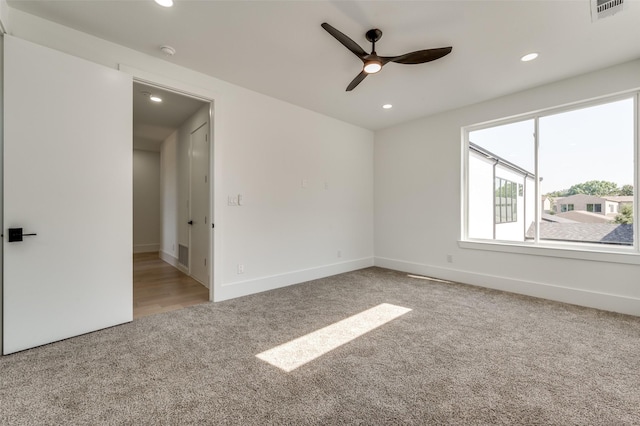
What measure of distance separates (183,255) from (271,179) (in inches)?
94.6

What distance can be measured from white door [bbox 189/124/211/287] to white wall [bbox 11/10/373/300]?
0.53 metres

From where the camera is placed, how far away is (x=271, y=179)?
3.85 meters

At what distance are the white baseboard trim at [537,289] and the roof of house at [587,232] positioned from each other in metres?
0.63

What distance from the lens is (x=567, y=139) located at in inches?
135

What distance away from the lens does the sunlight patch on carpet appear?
2.00 m

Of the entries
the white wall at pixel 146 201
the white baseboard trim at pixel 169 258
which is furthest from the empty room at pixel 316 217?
the white wall at pixel 146 201

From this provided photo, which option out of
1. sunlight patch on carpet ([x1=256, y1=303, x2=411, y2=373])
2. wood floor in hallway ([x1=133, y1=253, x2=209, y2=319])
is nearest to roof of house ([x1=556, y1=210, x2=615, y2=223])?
sunlight patch on carpet ([x1=256, y1=303, x2=411, y2=373])

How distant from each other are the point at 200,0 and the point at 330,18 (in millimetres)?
1027

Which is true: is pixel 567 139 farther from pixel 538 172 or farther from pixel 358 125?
pixel 358 125

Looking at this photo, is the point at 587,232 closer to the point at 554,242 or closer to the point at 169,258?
the point at 554,242

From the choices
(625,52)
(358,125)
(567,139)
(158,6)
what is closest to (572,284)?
(567,139)

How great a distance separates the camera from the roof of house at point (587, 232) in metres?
3.06

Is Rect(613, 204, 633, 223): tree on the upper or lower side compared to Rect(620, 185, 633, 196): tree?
lower

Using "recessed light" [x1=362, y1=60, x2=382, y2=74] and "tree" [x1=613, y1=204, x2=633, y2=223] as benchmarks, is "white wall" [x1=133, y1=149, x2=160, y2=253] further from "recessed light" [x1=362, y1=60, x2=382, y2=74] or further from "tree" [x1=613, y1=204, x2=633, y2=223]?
"tree" [x1=613, y1=204, x2=633, y2=223]
